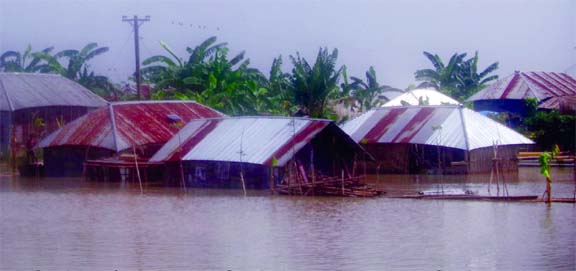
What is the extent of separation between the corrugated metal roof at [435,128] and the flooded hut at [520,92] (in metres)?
9.44

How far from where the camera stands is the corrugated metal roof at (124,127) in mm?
32375

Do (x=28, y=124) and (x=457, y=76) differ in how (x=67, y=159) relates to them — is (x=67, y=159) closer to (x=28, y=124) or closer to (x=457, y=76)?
(x=28, y=124)

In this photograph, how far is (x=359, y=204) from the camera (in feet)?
77.1

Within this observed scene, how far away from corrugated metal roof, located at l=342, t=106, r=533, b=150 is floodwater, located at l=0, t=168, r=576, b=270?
18.8ft

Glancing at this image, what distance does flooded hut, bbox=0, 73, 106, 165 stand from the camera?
3706cm

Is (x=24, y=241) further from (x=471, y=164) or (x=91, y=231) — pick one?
(x=471, y=164)

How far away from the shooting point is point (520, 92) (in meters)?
45.2

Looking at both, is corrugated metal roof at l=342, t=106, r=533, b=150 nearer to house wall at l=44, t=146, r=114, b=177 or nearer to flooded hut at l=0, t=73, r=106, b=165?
house wall at l=44, t=146, r=114, b=177

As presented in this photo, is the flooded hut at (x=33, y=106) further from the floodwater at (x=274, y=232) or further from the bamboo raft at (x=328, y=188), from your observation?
the bamboo raft at (x=328, y=188)

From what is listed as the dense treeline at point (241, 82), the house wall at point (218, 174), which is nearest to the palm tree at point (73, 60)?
the dense treeline at point (241, 82)

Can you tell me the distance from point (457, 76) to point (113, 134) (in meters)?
22.3

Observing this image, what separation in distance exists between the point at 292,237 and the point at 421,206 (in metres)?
5.59

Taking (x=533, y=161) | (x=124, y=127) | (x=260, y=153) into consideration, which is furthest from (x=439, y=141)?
(x=124, y=127)

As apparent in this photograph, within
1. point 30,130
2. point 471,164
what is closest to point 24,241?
point 471,164
